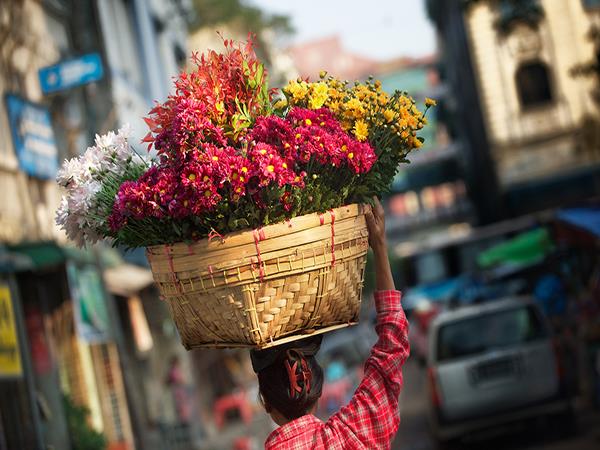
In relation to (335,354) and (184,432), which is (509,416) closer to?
(184,432)

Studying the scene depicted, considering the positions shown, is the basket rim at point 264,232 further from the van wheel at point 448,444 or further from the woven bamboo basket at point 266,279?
the van wheel at point 448,444

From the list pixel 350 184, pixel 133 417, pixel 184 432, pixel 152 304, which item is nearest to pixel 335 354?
pixel 152 304

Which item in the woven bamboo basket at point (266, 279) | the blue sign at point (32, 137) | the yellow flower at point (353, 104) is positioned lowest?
the woven bamboo basket at point (266, 279)

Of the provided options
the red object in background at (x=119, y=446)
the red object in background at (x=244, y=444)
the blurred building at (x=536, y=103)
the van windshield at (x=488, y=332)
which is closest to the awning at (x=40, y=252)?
the red object in background at (x=119, y=446)

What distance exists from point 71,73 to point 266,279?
38.6 ft

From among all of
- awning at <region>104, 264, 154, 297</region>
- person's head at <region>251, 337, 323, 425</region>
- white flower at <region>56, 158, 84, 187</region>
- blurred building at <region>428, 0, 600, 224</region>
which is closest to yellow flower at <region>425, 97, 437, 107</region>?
person's head at <region>251, 337, 323, 425</region>

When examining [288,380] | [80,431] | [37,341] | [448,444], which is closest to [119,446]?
[80,431]

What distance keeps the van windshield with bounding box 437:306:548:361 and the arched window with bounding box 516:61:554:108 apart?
24832mm

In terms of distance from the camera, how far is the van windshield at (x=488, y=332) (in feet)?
44.9

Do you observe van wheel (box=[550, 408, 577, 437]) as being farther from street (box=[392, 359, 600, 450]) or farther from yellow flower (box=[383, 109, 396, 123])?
yellow flower (box=[383, 109, 396, 123])

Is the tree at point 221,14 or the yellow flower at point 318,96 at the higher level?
the tree at point 221,14

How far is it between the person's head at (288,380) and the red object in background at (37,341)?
10.2 metres

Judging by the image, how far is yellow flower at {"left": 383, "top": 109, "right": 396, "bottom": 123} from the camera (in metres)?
3.36

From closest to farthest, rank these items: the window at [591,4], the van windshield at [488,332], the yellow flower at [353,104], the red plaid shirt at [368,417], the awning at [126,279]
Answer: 1. the red plaid shirt at [368,417]
2. the yellow flower at [353,104]
3. the van windshield at [488,332]
4. the awning at [126,279]
5. the window at [591,4]
